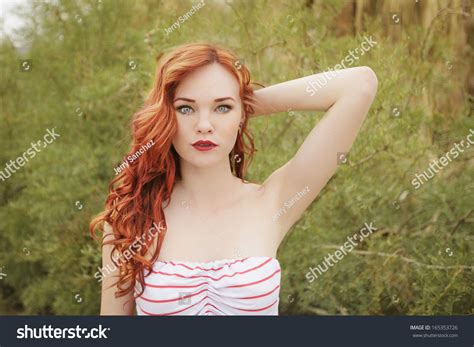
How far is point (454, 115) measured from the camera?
92.4 inches

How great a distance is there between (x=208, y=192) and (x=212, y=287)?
0.74ft

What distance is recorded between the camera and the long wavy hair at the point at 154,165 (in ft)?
4.76

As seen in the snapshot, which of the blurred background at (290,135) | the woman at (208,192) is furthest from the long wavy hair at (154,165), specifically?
the blurred background at (290,135)

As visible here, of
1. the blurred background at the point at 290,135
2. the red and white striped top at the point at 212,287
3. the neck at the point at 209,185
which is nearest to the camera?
the red and white striped top at the point at 212,287

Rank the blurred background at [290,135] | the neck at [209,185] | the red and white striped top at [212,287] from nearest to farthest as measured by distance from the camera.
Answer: the red and white striped top at [212,287] → the neck at [209,185] → the blurred background at [290,135]

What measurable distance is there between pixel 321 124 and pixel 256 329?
0.51m

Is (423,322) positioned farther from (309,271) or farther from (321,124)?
(321,124)

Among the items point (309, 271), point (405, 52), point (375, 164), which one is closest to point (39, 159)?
point (309, 271)

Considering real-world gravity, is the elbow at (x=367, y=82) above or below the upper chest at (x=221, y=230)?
above

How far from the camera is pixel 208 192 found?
5.05 feet

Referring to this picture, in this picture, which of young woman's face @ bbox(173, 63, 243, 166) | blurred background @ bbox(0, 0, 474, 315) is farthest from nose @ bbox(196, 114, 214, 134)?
blurred background @ bbox(0, 0, 474, 315)

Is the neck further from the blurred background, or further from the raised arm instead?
the blurred background

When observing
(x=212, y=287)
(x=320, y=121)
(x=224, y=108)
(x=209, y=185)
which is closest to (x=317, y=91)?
(x=320, y=121)

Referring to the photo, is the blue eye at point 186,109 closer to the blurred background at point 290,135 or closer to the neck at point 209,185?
the neck at point 209,185
